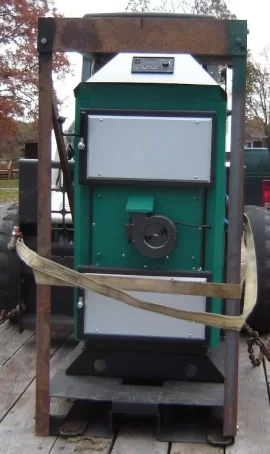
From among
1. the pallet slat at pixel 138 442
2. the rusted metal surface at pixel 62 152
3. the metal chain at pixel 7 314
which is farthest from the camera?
the metal chain at pixel 7 314

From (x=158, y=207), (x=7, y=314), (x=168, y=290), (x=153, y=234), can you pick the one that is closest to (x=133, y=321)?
(x=168, y=290)

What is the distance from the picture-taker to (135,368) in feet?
12.7

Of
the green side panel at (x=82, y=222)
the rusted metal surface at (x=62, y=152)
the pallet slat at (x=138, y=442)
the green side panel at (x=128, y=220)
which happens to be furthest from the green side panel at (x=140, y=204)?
the pallet slat at (x=138, y=442)

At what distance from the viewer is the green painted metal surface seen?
11.6 ft

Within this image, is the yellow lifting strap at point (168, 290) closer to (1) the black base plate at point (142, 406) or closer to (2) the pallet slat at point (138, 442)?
(1) the black base plate at point (142, 406)

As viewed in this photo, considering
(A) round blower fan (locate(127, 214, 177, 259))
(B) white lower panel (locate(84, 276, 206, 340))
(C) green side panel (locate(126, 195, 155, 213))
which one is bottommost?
(B) white lower panel (locate(84, 276, 206, 340))

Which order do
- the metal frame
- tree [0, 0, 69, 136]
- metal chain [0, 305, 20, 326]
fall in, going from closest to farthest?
the metal frame
metal chain [0, 305, 20, 326]
tree [0, 0, 69, 136]

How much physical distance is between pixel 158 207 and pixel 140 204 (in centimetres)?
11

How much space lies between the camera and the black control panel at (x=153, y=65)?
3646 millimetres

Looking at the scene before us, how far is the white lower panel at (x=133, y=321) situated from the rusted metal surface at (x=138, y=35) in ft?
3.76

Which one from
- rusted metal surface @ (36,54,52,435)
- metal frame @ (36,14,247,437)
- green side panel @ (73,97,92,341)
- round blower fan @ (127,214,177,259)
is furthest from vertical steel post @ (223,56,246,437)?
rusted metal surface @ (36,54,52,435)

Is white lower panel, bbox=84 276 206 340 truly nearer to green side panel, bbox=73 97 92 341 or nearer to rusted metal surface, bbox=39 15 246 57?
green side panel, bbox=73 97 92 341

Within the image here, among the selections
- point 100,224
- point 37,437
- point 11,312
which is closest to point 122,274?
point 100,224

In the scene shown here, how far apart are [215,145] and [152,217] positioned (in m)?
0.44
